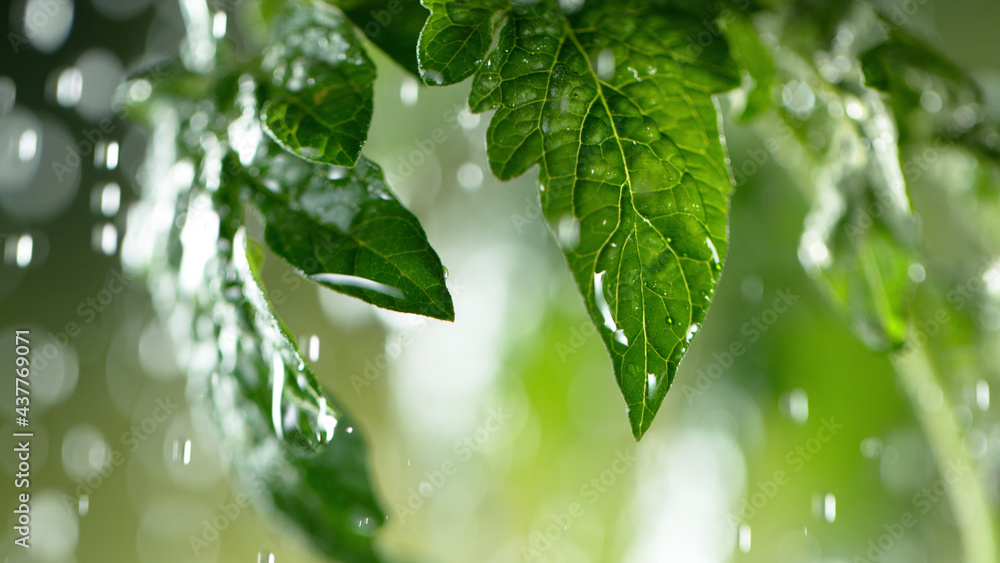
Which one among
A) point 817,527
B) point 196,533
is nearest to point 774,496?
point 817,527

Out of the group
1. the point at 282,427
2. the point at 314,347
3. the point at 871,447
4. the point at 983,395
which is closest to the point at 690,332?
the point at 282,427

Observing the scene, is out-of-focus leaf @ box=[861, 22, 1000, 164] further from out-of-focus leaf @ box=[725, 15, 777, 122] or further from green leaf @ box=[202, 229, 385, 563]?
green leaf @ box=[202, 229, 385, 563]

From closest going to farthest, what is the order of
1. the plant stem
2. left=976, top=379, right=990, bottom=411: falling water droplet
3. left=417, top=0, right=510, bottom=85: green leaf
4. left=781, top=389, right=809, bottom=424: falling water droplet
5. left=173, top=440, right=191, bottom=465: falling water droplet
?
left=417, top=0, right=510, bottom=85: green leaf
the plant stem
left=976, top=379, right=990, bottom=411: falling water droplet
left=781, top=389, right=809, bottom=424: falling water droplet
left=173, top=440, right=191, bottom=465: falling water droplet

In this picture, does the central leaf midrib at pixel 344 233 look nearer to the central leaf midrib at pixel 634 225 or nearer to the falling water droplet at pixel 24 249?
the central leaf midrib at pixel 634 225

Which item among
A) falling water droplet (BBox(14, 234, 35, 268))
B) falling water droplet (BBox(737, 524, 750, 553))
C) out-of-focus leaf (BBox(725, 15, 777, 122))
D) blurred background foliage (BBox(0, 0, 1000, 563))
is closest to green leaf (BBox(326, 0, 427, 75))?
out-of-focus leaf (BBox(725, 15, 777, 122))

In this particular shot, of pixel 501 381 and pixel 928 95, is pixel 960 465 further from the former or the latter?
pixel 501 381

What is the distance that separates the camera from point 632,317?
0.78 feet

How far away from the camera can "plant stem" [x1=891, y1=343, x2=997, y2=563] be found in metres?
0.49

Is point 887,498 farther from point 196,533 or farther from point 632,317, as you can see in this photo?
point 196,533

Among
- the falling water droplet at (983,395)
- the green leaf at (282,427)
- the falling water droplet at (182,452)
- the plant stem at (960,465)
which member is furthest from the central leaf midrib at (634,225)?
the falling water droplet at (182,452)

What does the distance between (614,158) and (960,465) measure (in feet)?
1.33

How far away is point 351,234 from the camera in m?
0.26

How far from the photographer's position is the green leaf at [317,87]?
0.82 feet

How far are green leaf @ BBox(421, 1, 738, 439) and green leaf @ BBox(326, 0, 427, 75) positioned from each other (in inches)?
2.2
